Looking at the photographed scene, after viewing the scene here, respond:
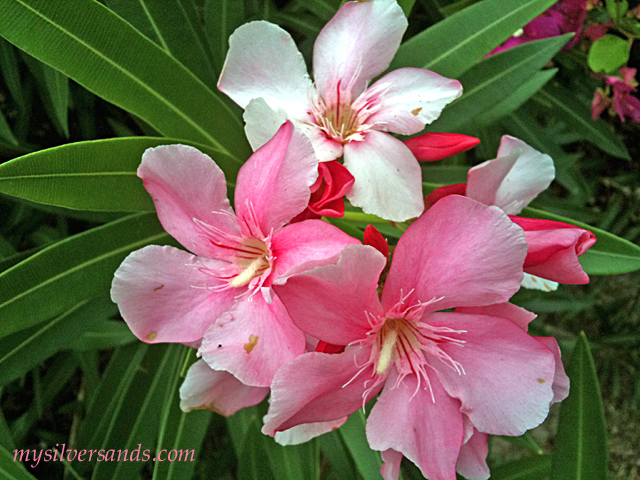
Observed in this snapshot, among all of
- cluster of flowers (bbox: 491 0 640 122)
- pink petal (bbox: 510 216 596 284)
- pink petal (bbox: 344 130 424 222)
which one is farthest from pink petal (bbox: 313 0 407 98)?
cluster of flowers (bbox: 491 0 640 122)

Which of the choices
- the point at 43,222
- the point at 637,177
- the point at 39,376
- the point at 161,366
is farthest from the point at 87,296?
the point at 637,177

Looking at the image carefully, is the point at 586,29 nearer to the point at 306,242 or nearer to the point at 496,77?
the point at 496,77

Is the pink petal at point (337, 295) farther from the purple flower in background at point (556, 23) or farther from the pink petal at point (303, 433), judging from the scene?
the purple flower in background at point (556, 23)

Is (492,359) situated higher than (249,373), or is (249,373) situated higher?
(249,373)

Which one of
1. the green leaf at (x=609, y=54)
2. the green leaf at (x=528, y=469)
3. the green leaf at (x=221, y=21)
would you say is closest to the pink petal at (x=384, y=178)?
the green leaf at (x=221, y=21)

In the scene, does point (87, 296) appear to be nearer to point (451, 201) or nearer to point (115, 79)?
point (115, 79)

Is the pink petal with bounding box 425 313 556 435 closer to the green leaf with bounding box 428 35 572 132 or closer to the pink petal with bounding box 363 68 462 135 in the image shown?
the pink petal with bounding box 363 68 462 135
